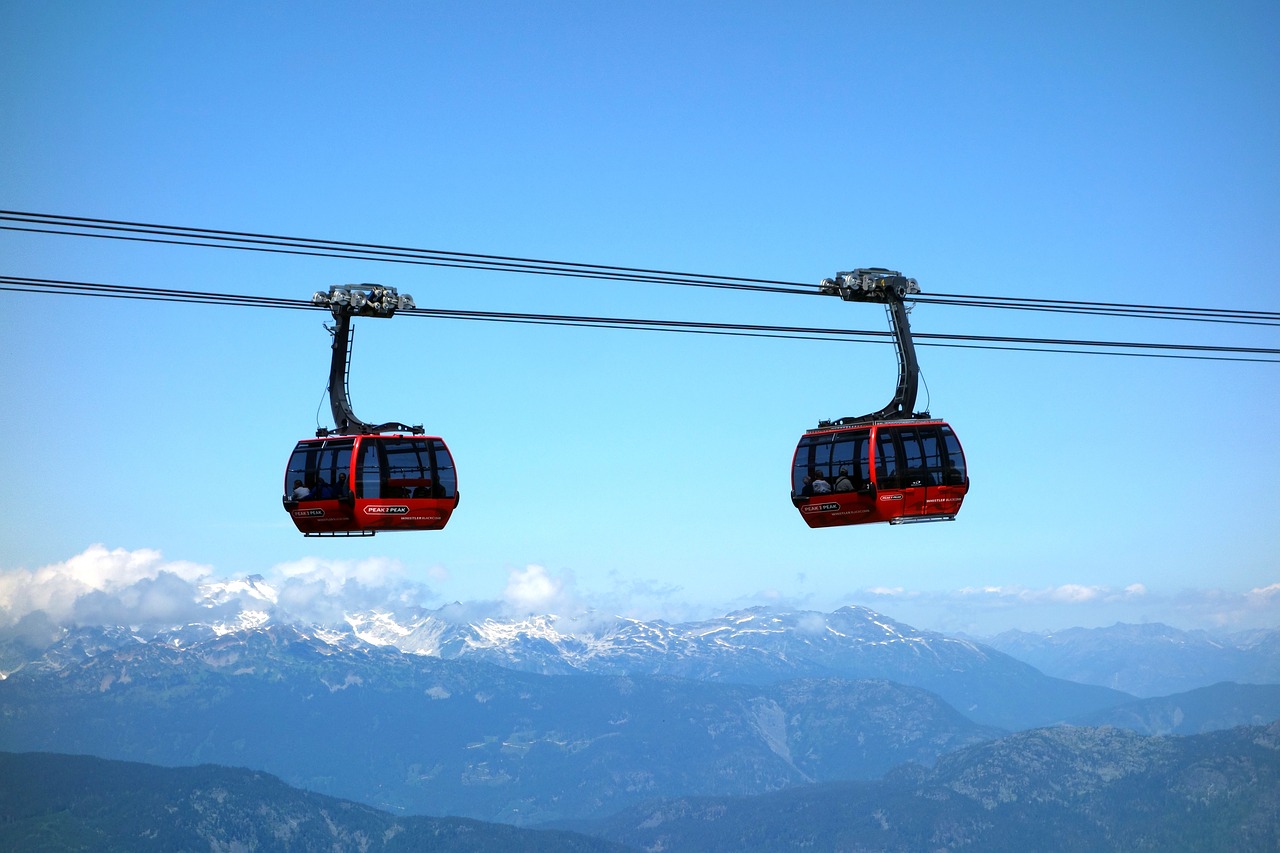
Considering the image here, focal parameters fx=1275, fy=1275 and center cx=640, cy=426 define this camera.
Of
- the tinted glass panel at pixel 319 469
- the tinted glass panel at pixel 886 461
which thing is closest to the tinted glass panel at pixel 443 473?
the tinted glass panel at pixel 319 469

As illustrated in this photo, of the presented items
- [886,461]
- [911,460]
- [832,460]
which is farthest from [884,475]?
[832,460]

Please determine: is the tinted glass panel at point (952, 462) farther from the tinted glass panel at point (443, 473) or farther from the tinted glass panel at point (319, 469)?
the tinted glass panel at point (319, 469)

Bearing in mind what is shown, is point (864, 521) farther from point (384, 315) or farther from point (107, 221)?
point (107, 221)

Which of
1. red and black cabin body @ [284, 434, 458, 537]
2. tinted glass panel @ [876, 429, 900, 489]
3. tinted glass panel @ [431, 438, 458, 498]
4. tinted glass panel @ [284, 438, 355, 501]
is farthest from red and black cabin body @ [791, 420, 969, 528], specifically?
tinted glass panel @ [284, 438, 355, 501]

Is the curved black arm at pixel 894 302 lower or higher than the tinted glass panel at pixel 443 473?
higher

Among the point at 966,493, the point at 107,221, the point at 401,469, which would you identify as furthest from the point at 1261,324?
the point at 107,221

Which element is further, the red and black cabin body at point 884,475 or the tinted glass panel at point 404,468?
the red and black cabin body at point 884,475
